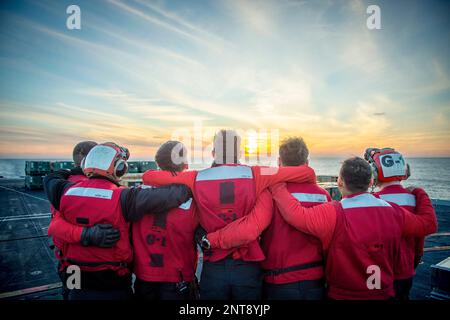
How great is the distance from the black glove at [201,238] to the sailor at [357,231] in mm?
944

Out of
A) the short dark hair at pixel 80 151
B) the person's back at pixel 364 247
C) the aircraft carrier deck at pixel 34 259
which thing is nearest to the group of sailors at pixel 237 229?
the person's back at pixel 364 247

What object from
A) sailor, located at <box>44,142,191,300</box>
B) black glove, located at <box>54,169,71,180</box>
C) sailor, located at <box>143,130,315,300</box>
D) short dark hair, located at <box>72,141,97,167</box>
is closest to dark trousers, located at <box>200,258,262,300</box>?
sailor, located at <box>143,130,315,300</box>

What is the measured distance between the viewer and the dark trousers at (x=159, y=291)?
9.98ft

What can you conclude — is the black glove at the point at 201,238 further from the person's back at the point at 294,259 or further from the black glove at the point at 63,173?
the black glove at the point at 63,173

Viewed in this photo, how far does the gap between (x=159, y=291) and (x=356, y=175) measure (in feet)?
9.47

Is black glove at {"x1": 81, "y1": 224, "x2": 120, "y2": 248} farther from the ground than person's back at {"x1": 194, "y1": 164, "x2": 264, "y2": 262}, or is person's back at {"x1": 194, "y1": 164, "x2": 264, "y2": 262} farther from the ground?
person's back at {"x1": 194, "y1": 164, "x2": 264, "y2": 262}

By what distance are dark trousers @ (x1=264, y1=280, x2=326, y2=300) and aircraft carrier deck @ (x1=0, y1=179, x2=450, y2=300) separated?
4360 millimetres

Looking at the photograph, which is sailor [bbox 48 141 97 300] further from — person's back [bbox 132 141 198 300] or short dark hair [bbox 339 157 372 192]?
short dark hair [bbox 339 157 372 192]

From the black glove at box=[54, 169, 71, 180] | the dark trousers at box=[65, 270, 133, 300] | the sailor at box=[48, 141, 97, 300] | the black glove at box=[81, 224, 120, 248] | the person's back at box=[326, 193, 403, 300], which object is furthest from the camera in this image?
the black glove at box=[54, 169, 71, 180]

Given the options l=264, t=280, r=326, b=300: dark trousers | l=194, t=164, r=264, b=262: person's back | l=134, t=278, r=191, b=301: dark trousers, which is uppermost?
l=194, t=164, r=264, b=262: person's back

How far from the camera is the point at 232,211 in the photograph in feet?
9.09

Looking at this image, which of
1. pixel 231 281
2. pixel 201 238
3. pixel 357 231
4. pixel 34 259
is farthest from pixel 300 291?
pixel 34 259

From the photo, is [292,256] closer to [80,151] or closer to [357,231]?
[357,231]

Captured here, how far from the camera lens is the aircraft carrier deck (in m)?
5.80
